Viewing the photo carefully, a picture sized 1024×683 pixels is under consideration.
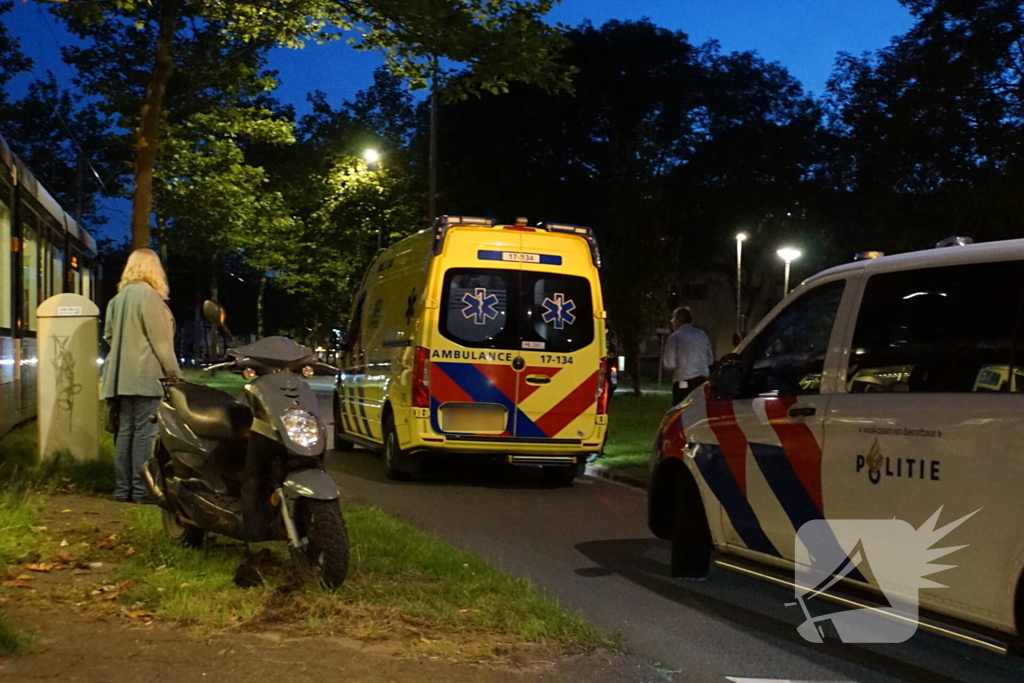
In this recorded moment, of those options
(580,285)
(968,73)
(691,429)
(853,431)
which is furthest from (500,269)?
(968,73)

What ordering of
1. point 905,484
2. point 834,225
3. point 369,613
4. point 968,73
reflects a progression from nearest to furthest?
point 905,484, point 369,613, point 968,73, point 834,225

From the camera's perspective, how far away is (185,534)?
6883 millimetres

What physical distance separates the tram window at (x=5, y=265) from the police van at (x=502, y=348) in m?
4.06

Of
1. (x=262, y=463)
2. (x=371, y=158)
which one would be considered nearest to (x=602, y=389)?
(x=262, y=463)

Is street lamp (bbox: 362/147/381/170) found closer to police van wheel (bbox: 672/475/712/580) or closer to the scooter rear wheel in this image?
the scooter rear wheel

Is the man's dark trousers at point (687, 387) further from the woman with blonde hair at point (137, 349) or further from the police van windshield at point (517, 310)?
the woman with blonde hair at point (137, 349)

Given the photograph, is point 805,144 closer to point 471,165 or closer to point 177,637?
point 471,165

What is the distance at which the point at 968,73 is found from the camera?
2573cm

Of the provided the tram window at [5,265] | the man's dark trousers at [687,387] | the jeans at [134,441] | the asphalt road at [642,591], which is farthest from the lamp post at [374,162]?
the jeans at [134,441]

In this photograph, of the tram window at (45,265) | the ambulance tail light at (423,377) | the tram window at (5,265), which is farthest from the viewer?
the tram window at (45,265)

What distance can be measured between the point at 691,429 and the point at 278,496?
7.93 ft

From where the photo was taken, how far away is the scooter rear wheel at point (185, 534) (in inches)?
270

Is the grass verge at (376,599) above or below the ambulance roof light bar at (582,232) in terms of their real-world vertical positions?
below

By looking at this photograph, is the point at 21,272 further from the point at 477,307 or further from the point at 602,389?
the point at 602,389
